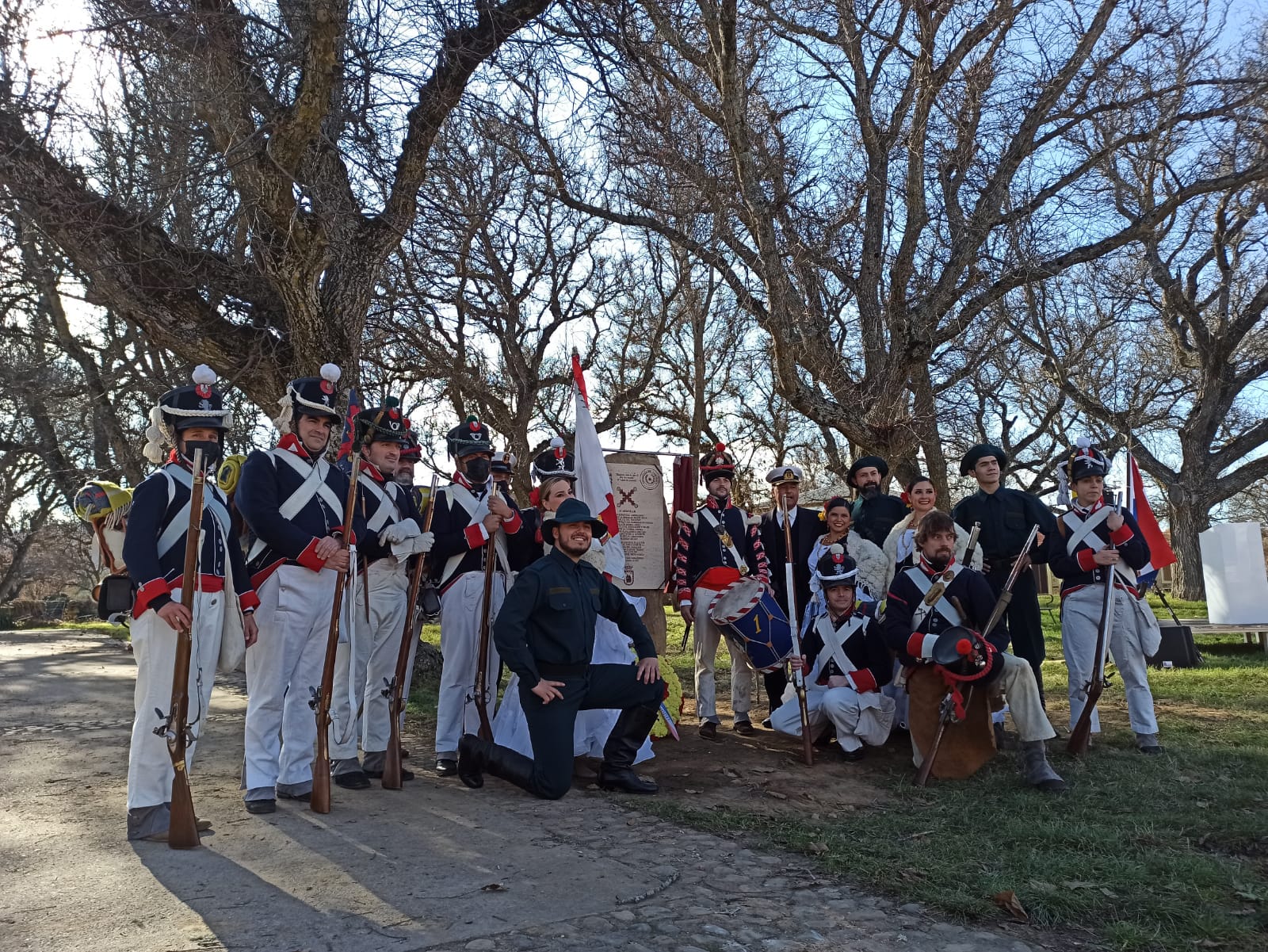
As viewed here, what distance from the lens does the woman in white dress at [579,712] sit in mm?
6754

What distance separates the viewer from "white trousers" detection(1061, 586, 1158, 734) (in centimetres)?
724

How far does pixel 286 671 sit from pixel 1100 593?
225 inches

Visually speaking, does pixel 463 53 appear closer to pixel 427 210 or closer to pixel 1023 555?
pixel 427 210

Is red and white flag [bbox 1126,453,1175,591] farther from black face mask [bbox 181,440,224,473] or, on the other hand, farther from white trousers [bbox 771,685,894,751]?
black face mask [bbox 181,440,224,473]

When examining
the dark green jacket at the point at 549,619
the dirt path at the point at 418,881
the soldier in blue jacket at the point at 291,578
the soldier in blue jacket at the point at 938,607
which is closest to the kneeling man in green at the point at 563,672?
the dark green jacket at the point at 549,619

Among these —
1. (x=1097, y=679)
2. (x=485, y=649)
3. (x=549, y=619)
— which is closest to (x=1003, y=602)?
(x=1097, y=679)

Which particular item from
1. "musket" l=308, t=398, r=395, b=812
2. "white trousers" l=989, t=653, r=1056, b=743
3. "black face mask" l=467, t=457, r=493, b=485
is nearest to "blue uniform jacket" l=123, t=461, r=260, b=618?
"musket" l=308, t=398, r=395, b=812

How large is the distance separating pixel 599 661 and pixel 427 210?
4209 mm

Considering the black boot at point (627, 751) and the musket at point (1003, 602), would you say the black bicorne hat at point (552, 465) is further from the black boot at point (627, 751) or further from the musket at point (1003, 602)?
the musket at point (1003, 602)

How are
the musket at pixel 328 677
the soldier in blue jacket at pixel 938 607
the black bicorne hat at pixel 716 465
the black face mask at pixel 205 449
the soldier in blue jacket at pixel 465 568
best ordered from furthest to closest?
the black bicorne hat at pixel 716 465 → the soldier in blue jacket at pixel 465 568 → the soldier in blue jacket at pixel 938 607 → the musket at pixel 328 677 → the black face mask at pixel 205 449

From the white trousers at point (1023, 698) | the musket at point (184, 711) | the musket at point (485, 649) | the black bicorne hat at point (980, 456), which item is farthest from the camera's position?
the black bicorne hat at point (980, 456)

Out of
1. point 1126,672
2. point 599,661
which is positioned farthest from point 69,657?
point 1126,672

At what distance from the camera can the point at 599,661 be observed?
7.16 meters

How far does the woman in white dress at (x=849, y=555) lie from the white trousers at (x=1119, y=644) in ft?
4.57
